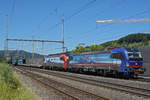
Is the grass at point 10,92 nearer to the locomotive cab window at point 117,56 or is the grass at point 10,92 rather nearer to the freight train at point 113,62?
the freight train at point 113,62

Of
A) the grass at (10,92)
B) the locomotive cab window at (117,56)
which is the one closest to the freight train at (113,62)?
the locomotive cab window at (117,56)

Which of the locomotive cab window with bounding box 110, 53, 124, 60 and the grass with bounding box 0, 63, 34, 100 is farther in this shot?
the locomotive cab window with bounding box 110, 53, 124, 60

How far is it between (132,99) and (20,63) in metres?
74.9

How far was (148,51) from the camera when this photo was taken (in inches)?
999

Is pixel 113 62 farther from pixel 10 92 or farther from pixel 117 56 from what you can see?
pixel 10 92

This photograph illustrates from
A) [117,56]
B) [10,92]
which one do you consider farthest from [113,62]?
[10,92]

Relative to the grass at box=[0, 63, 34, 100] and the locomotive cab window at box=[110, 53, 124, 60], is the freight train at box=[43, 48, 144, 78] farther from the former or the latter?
the grass at box=[0, 63, 34, 100]

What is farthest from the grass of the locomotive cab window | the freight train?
the locomotive cab window

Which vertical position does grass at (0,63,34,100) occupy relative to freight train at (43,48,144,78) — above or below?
below

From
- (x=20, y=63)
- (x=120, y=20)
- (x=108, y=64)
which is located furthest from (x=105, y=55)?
(x=20, y=63)

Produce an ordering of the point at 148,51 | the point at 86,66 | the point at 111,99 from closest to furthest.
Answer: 1. the point at 111,99
2. the point at 148,51
3. the point at 86,66

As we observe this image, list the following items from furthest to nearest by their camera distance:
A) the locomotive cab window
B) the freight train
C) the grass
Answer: the locomotive cab window → the freight train → the grass

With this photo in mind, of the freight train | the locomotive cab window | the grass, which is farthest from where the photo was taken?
the locomotive cab window

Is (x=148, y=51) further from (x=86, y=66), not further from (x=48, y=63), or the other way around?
(x=48, y=63)
